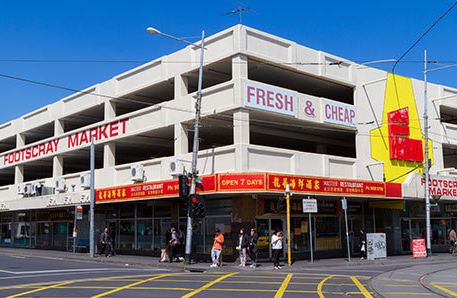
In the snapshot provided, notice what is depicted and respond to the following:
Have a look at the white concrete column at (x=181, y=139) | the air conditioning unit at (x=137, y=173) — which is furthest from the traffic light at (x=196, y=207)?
the air conditioning unit at (x=137, y=173)

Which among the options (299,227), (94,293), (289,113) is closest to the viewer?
(94,293)

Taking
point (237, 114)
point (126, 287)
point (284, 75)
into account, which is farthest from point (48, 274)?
Answer: point (284, 75)

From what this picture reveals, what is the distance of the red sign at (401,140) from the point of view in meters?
30.8

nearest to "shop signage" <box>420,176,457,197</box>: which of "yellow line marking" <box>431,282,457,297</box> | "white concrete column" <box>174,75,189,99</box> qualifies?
"white concrete column" <box>174,75,189,99</box>

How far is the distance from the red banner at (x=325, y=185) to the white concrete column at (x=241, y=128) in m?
2.26

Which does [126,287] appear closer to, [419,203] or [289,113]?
[289,113]

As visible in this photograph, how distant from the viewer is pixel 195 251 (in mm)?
27750

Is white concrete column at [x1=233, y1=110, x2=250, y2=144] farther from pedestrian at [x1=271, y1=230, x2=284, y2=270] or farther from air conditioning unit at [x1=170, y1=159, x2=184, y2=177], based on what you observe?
pedestrian at [x1=271, y1=230, x2=284, y2=270]

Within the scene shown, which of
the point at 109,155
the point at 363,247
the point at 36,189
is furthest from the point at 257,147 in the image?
the point at 36,189

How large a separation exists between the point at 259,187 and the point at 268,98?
502cm

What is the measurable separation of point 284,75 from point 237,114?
5653 mm

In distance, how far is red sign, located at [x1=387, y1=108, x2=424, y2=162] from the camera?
30788 millimetres

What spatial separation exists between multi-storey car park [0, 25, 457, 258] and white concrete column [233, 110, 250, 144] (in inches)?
2.1

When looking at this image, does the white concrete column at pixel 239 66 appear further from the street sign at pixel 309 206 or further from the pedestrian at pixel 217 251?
the pedestrian at pixel 217 251
